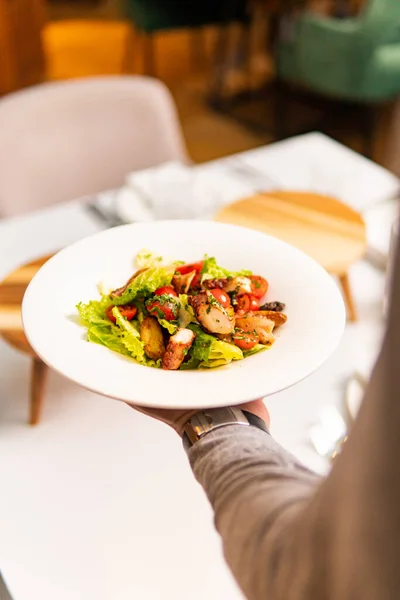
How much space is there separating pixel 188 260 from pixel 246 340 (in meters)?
0.22

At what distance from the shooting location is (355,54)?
3.11m

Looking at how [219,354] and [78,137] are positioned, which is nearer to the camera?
[219,354]

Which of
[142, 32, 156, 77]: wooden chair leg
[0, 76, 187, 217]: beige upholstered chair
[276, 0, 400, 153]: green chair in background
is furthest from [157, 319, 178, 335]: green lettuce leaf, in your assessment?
[142, 32, 156, 77]: wooden chair leg

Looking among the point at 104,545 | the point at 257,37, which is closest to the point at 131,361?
the point at 104,545

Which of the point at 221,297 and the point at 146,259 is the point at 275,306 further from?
the point at 146,259

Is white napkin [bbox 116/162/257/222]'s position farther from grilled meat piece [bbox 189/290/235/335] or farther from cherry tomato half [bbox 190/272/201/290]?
grilled meat piece [bbox 189/290/235/335]

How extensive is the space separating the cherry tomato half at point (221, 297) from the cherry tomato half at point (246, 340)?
5cm

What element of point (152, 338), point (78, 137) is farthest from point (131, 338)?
point (78, 137)

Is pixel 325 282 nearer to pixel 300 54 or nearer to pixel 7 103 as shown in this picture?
pixel 7 103

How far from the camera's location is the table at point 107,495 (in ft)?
2.51

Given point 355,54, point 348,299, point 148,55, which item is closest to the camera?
point 348,299

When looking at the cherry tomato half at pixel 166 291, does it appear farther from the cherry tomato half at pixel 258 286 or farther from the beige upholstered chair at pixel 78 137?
the beige upholstered chair at pixel 78 137

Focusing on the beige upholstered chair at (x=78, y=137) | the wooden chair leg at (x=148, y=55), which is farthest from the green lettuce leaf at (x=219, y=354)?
the wooden chair leg at (x=148, y=55)

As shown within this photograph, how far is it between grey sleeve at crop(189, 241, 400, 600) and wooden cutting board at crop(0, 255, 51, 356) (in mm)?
438
